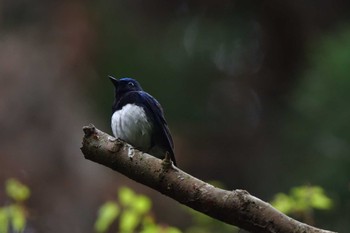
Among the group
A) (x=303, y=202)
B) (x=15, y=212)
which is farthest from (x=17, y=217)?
(x=303, y=202)

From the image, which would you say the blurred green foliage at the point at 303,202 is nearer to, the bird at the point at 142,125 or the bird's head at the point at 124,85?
the bird at the point at 142,125

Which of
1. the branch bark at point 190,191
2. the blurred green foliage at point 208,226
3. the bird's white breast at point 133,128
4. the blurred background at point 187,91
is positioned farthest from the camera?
the blurred background at point 187,91

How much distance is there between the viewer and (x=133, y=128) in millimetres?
4582

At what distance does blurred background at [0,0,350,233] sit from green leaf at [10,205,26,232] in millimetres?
1451

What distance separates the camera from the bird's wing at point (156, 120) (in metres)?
4.63

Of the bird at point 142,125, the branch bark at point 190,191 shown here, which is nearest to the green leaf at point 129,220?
the bird at point 142,125

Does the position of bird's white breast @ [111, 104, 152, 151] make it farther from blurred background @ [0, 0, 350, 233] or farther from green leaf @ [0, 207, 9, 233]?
blurred background @ [0, 0, 350, 233]

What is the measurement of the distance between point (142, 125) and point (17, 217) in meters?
0.82

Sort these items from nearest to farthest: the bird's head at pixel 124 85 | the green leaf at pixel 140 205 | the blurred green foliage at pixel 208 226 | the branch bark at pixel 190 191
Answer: the branch bark at pixel 190 191 → the green leaf at pixel 140 205 → the bird's head at pixel 124 85 → the blurred green foliage at pixel 208 226

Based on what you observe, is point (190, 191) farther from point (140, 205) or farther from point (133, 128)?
point (140, 205)

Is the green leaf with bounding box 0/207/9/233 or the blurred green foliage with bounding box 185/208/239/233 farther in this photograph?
the blurred green foliage with bounding box 185/208/239/233

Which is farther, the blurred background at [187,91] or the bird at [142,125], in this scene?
the blurred background at [187,91]

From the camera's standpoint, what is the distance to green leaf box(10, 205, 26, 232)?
15.1 ft

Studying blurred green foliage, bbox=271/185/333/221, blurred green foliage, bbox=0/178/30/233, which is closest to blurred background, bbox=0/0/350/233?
blurred green foliage, bbox=0/178/30/233
